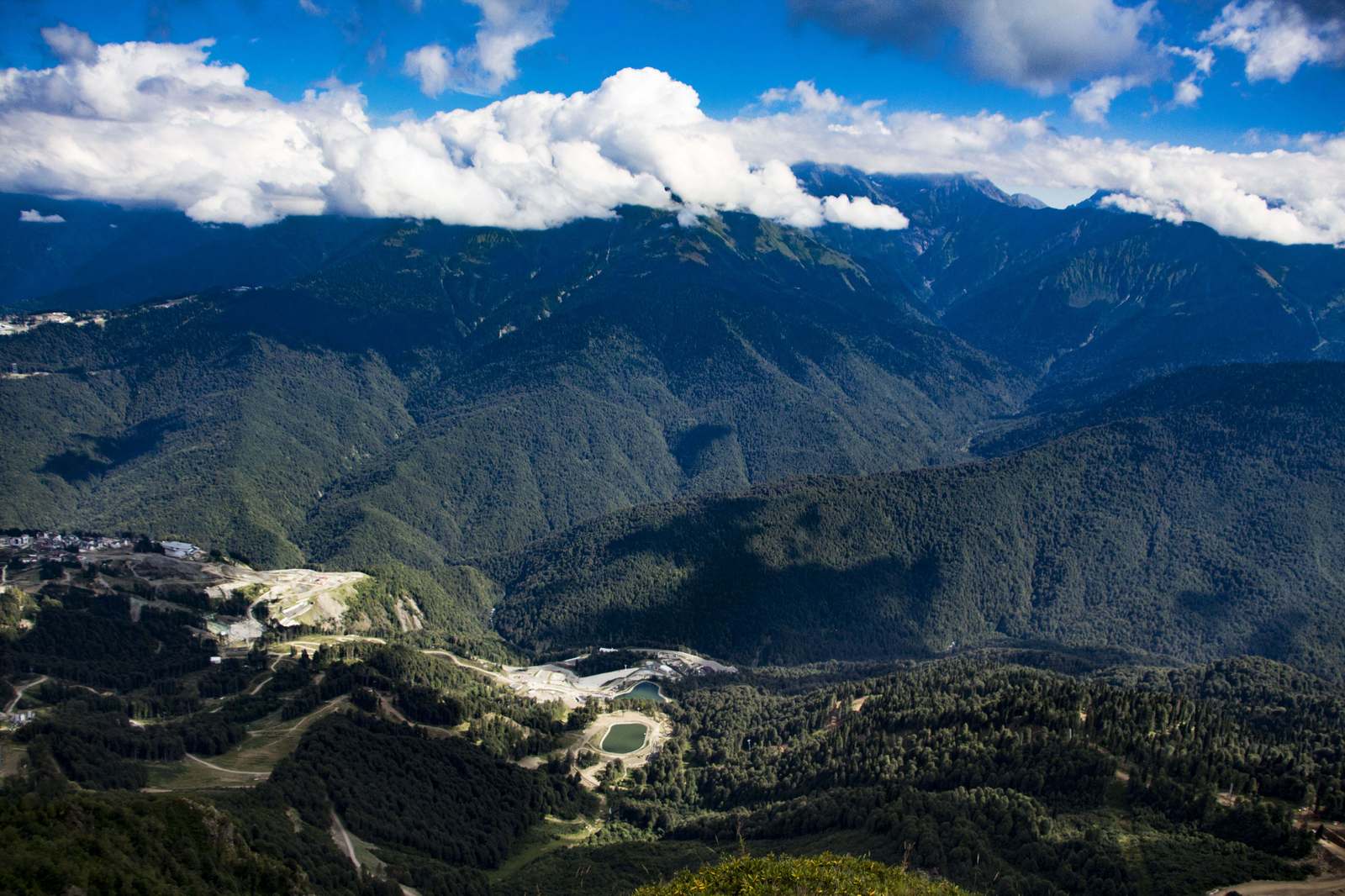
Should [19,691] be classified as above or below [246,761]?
above

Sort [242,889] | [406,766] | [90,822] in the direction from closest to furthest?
[90,822] < [242,889] < [406,766]

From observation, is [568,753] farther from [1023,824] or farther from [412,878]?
[1023,824]

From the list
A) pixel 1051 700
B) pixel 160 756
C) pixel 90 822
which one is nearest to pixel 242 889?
pixel 90 822

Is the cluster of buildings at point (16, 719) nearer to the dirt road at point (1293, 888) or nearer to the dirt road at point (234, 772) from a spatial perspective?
the dirt road at point (234, 772)

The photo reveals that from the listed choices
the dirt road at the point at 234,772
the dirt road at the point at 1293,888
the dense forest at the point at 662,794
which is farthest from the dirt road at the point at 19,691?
the dirt road at the point at 1293,888

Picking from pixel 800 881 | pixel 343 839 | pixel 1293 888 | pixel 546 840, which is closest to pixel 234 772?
pixel 343 839

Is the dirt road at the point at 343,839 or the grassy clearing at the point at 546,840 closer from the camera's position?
the dirt road at the point at 343,839

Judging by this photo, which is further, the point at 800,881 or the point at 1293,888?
the point at 1293,888

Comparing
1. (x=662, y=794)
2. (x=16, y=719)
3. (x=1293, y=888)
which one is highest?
(x=16, y=719)

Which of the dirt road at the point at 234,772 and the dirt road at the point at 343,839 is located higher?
the dirt road at the point at 234,772

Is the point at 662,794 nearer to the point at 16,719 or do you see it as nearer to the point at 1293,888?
the point at 1293,888

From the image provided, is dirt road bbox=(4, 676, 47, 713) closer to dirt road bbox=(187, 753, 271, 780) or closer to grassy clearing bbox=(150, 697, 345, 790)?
grassy clearing bbox=(150, 697, 345, 790)
